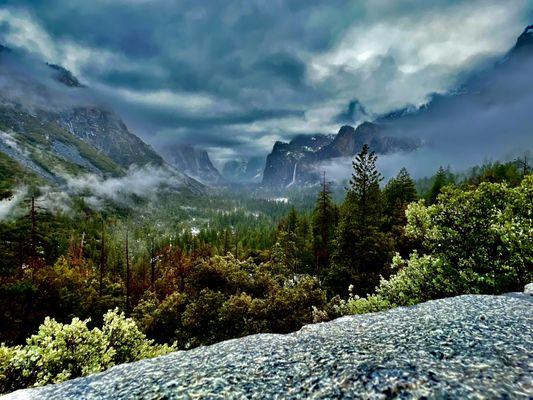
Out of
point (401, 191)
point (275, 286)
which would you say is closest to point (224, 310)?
point (275, 286)

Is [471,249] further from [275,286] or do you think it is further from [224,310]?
[224,310]

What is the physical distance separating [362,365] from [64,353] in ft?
52.4

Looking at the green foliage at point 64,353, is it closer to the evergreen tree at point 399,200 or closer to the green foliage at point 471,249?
the green foliage at point 471,249

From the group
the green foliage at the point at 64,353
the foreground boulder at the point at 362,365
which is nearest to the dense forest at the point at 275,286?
the green foliage at the point at 64,353

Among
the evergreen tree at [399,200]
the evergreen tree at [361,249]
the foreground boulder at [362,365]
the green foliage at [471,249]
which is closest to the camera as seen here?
the foreground boulder at [362,365]

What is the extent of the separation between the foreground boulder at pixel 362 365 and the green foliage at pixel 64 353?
2846 millimetres

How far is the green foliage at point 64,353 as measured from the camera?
610 inches

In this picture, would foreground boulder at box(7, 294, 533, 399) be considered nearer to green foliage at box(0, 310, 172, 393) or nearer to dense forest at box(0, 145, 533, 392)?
green foliage at box(0, 310, 172, 393)

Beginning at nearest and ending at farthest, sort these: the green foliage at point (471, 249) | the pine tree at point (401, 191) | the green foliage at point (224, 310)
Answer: the green foliage at point (471, 249) < the green foliage at point (224, 310) < the pine tree at point (401, 191)

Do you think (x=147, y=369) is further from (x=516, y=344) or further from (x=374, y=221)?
(x=374, y=221)

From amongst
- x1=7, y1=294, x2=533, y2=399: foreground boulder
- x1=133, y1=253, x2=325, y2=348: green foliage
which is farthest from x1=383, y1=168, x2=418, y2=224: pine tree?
x1=7, y1=294, x2=533, y2=399: foreground boulder

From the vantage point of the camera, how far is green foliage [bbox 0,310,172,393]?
50.8ft

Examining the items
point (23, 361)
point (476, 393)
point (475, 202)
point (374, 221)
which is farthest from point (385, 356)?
point (374, 221)

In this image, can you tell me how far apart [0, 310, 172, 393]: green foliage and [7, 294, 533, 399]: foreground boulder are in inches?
112
